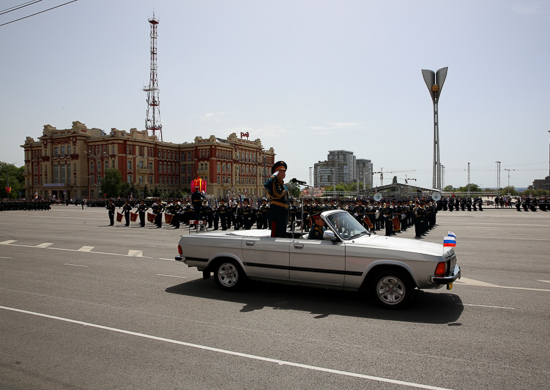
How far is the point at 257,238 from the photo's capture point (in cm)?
759

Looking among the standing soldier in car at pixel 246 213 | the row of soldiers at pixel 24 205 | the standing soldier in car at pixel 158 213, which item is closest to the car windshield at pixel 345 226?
the standing soldier in car at pixel 246 213

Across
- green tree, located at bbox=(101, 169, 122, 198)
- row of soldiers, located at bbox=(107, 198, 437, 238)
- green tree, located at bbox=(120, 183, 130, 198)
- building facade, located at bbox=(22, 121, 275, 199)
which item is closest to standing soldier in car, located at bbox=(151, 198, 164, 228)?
row of soldiers, located at bbox=(107, 198, 437, 238)

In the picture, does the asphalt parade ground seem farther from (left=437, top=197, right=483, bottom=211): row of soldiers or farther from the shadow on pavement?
(left=437, top=197, right=483, bottom=211): row of soldiers

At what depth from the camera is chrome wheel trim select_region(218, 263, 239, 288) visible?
7.73 meters

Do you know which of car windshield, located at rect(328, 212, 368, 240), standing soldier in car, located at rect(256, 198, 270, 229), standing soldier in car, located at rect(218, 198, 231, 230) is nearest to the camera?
car windshield, located at rect(328, 212, 368, 240)

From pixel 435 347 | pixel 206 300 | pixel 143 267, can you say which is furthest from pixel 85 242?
pixel 435 347

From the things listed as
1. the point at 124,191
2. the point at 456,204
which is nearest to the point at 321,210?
the point at 456,204

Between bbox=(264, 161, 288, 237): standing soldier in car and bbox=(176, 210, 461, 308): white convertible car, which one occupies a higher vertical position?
bbox=(264, 161, 288, 237): standing soldier in car

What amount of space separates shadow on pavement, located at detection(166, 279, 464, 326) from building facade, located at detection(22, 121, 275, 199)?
82.4m

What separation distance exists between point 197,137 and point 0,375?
102 m

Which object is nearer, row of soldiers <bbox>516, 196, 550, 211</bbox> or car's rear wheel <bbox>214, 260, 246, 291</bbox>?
car's rear wheel <bbox>214, 260, 246, 291</bbox>

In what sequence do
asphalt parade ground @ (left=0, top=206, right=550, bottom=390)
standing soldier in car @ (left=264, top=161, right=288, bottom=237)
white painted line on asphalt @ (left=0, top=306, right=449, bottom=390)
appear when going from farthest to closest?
standing soldier in car @ (left=264, top=161, right=288, bottom=237)
asphalt parade ground @ (left=0, top=206, right=550, bottom=390)
white painted line on asphalt @ (left=0, top=306, right=449, bottom=390)

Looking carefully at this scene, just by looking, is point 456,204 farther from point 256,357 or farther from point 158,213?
point 256,357

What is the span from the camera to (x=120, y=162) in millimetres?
89125
